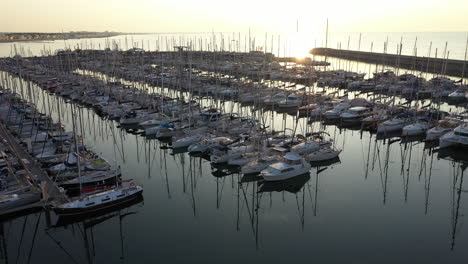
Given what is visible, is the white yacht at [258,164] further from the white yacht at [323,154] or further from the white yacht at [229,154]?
the white yacht at [323,154]

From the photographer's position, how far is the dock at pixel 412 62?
63.8 metres

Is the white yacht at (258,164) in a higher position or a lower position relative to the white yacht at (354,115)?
lower

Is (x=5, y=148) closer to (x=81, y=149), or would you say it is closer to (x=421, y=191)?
(x=81, y=149)

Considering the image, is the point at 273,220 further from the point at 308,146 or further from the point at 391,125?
the point at 391,125

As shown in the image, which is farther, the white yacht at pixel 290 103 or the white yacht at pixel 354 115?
the white yacht at pixel 290 103

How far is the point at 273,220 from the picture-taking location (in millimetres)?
20078

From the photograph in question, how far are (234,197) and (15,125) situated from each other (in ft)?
77.3

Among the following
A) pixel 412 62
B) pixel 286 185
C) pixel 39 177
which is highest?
pixel 412 62

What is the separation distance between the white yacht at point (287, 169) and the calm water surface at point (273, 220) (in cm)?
63

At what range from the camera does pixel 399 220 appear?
→ 65.2 ft

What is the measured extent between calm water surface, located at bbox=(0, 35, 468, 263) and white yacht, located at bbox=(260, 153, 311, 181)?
63cm

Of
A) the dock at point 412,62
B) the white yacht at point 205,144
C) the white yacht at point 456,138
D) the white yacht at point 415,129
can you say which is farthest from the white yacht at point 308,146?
the dock at point 412,62

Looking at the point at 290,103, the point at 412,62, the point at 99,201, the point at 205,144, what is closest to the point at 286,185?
the point at 205,144

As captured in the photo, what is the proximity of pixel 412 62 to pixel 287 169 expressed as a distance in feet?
222
